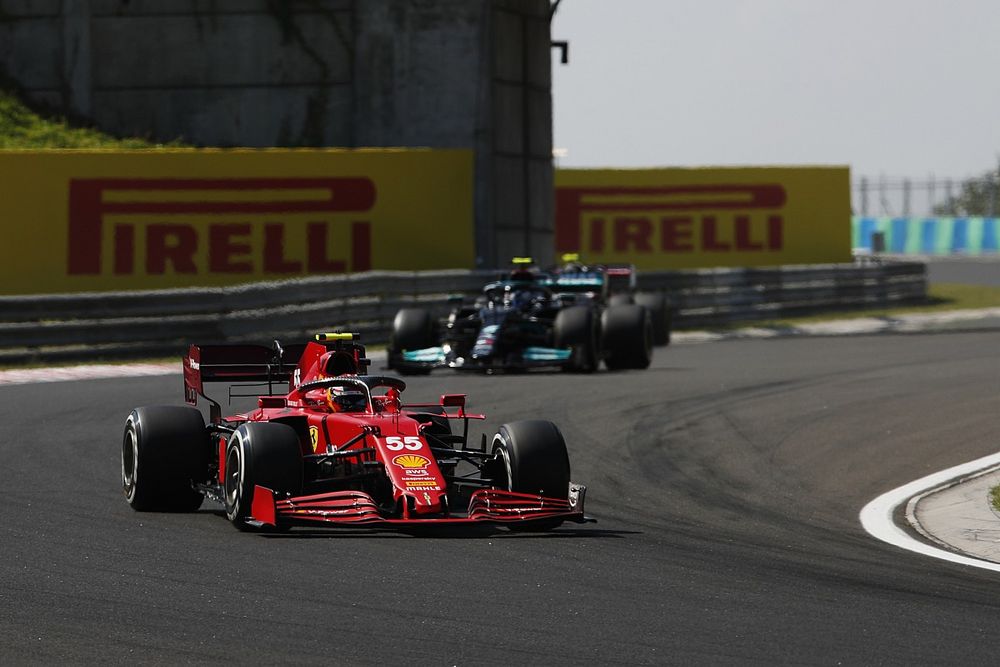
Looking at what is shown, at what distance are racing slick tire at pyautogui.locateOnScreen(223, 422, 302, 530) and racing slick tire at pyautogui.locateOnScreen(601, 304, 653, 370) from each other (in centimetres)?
1159

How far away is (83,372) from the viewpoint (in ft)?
64.3

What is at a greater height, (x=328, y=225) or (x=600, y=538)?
(x=328, y=225)

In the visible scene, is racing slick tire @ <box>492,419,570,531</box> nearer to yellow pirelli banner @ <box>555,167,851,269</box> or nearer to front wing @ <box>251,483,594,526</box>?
front wing @ <box>251,483,594,526</box>

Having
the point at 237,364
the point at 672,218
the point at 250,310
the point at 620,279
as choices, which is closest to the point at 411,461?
the point at 237,364

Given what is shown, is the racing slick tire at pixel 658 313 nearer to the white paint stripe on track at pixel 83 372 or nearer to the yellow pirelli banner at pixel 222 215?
the yellow pirelli banner at pixel 222 215

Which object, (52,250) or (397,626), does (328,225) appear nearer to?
(52,250)

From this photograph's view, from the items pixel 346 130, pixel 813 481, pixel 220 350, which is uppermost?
pixel 346 130

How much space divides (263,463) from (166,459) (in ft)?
3.79

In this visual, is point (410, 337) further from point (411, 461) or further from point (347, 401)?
point (411, 461)

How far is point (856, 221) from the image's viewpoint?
70.6 m

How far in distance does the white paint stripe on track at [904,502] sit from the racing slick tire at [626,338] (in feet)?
26.4

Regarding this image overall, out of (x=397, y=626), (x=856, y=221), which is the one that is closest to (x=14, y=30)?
(x=397, y=626)

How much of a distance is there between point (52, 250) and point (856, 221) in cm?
5065

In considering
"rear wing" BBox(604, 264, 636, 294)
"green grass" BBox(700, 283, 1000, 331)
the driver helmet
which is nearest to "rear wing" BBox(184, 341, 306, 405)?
the driver helmet
